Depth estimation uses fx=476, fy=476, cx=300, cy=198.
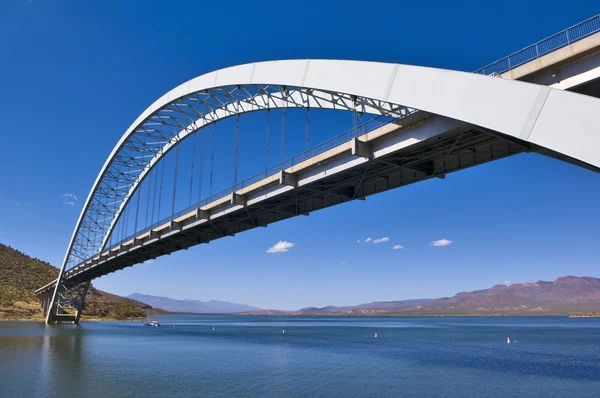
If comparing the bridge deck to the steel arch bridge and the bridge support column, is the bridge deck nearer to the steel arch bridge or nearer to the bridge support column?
the steel arch bridge

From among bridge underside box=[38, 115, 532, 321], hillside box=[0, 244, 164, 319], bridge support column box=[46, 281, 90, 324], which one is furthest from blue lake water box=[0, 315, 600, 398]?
hillside box=[0, 244, 164, 319]

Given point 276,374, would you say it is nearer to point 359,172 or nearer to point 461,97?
point 359,172

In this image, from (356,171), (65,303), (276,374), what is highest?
(356,171)

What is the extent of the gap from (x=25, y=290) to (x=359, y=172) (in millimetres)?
99255

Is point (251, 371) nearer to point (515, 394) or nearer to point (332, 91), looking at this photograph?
point (515, 394)

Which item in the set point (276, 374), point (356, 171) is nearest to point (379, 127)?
point (356, 171)

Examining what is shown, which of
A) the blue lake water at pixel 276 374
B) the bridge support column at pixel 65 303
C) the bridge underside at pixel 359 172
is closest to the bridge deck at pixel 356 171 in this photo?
the bridge underside at pixel 359 172

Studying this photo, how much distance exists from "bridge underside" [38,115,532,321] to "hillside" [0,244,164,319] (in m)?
60.1

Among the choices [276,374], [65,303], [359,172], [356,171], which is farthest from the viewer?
[65,303]

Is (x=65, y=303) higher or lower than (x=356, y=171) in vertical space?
lower

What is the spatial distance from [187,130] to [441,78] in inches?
1599

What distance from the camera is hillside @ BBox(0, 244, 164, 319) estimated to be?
8731cm

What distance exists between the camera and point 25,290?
99.9 metres

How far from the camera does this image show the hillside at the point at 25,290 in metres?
87.3
